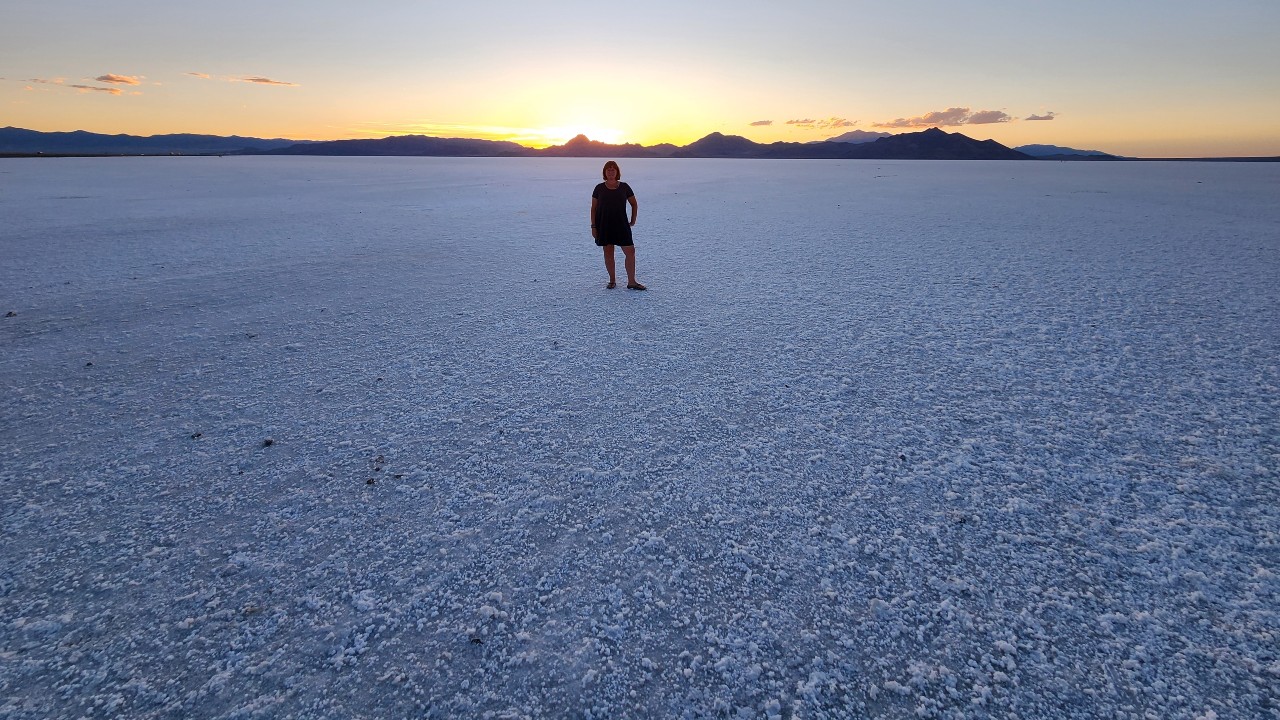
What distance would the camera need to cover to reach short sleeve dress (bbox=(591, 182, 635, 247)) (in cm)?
724

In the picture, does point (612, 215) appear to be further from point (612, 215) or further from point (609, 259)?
point (609, 259)

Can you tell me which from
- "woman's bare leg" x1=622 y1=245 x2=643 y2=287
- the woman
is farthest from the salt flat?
the woman

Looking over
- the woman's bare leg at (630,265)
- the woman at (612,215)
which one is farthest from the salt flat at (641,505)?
the woman at (612,215)

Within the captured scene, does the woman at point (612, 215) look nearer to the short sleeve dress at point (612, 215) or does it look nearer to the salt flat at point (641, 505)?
the short sleeve dress at point (612, 215)

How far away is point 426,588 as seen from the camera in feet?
8.11

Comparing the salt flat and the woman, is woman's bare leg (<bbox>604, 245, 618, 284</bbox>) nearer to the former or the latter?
the woman

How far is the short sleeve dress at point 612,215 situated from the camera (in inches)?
285

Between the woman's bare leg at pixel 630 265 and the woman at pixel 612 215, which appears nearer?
the woman at pixel 612 215

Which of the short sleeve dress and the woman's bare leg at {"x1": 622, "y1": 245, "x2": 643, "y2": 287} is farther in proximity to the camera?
the woman's bare leg at {"x1": 622, "y1": 245, "x2": 643, "y2": 287}

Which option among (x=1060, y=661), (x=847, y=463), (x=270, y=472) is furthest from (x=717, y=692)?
(x=270, y=472)

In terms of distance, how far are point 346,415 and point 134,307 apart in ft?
14.5

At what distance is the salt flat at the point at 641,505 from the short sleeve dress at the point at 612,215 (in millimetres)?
848

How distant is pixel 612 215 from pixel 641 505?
16.0 ft

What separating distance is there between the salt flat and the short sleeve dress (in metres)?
0.85
